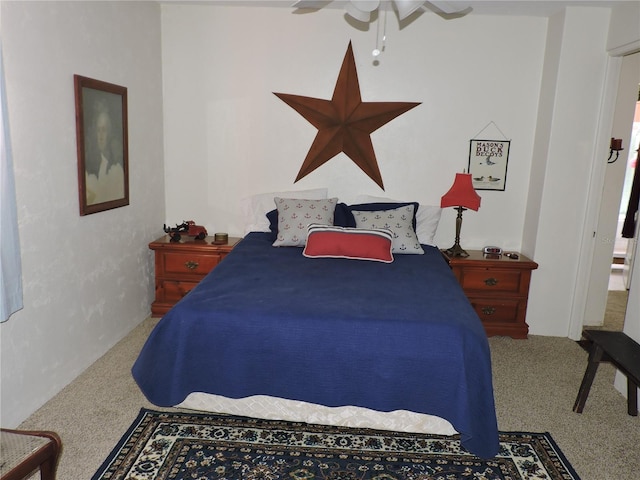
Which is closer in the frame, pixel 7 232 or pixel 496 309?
pixel 7 232

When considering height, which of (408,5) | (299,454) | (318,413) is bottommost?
(299,454)

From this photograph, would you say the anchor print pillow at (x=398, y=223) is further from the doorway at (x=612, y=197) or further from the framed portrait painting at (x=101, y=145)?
the framed portrait painting at (x=101, y=145)

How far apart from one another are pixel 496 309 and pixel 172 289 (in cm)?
263

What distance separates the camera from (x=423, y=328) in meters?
2.48

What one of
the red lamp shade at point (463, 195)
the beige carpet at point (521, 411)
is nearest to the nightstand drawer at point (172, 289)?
the beige carpet at point (521, 411)

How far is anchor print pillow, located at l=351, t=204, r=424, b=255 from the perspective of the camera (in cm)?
386

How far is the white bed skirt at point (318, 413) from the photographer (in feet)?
8.47

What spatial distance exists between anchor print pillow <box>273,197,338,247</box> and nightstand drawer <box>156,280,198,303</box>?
87 cm

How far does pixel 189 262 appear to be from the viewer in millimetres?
4141

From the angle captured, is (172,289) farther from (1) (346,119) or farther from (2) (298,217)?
(1) (346,119)

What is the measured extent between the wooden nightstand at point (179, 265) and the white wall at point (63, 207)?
0.20m

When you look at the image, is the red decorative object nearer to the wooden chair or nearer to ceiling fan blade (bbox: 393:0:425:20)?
ceiling fan blade (bbox: 393:0:425:20)

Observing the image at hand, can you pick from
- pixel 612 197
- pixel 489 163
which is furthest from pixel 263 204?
pixel 612 197

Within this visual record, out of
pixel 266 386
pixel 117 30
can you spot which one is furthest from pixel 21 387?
pixel 117 30
